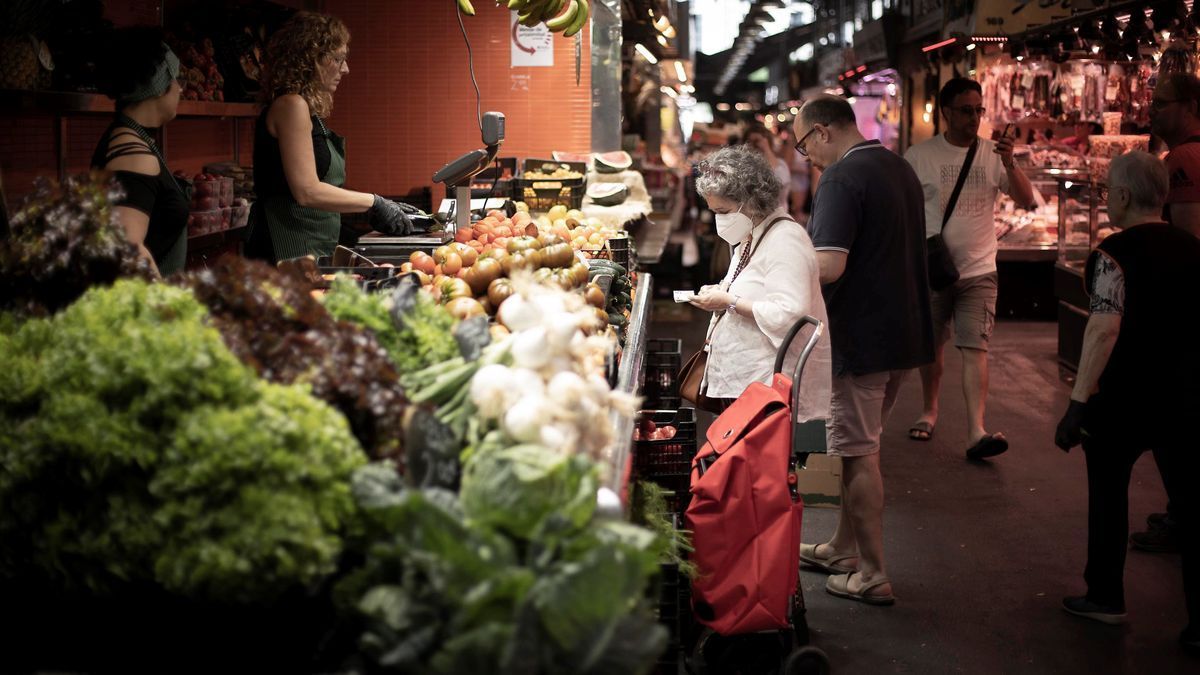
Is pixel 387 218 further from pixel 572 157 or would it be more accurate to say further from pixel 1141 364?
pixel 572 157

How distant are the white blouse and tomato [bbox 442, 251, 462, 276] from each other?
3.91 ft

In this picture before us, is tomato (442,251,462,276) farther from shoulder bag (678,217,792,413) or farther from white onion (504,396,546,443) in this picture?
white onion (504,396,546,443)

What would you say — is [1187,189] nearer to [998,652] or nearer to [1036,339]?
[998,652]

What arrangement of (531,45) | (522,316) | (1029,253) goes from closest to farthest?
(522,316), (531,45), (1029,253)

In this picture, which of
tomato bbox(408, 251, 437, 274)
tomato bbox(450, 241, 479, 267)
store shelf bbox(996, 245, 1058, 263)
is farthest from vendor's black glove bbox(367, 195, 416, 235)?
store shelf bbox(996, 245, 1058, 263)

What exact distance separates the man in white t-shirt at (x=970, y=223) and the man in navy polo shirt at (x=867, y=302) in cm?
250

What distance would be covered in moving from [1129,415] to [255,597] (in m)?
3.71

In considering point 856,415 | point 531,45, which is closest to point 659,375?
point 856,415

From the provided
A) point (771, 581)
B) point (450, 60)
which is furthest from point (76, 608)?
point (450, 60)

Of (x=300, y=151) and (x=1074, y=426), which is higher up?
(x=300, y=151)

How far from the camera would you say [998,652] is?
4.68 meters

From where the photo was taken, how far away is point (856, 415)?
5121mm

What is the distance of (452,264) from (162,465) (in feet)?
7.14

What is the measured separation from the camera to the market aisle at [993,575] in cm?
466
